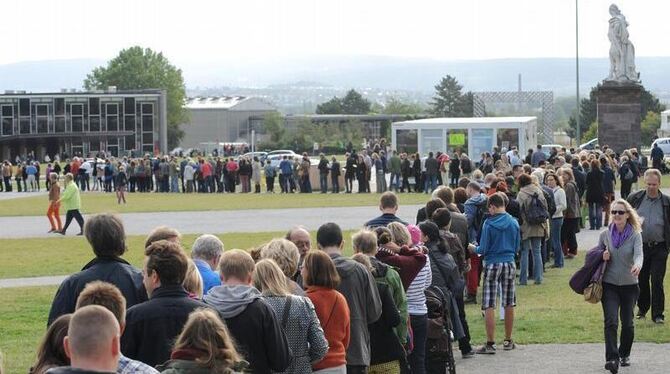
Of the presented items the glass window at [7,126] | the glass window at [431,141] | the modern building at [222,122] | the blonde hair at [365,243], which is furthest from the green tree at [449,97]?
the blonde hair at [365,243]

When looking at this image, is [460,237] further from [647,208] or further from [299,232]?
[299,232]

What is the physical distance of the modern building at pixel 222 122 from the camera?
184 m

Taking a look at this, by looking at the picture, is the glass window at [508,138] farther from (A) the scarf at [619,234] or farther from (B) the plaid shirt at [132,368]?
(B) the plaid shirt at [132,368]

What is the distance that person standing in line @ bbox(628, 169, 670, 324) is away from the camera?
1582 centimetres

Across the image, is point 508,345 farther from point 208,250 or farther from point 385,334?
point 208,250

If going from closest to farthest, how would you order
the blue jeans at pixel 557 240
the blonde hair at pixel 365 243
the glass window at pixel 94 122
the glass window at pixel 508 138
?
the blonde hair at pixel 365 243, the blue jeans at pixel 557 240, the glass window at pixel 508 138, the glass window at pixel 94 122

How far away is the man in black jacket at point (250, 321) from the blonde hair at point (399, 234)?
3549mm

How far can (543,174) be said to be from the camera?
24.4m

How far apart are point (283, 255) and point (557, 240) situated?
45.3 feet

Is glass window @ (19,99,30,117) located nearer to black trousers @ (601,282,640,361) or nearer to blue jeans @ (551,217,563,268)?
blue jeans @ (551,217,563,268)

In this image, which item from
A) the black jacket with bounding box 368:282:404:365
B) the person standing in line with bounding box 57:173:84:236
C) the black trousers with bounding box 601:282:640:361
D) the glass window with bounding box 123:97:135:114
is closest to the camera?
the black jacket with bounding box 368:282:404:365

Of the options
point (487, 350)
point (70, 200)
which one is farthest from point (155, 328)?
point (70, 200)

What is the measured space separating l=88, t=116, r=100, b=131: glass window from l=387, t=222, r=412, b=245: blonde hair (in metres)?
110

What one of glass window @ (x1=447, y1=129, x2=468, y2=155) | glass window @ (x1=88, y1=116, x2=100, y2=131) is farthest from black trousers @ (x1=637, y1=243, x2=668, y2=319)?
glass window @ (x1=88, y1=116, x2=100, y2=131)
